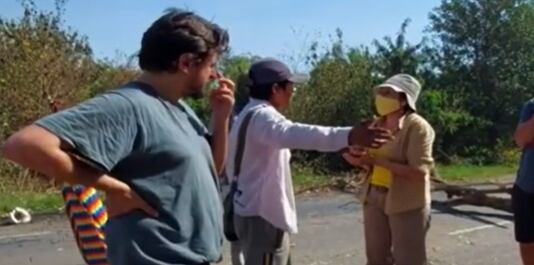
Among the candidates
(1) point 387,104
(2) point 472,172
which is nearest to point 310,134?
(1) point 387,104

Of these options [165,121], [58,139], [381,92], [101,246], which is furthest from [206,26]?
[381,92]

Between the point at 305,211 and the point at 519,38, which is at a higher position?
the point at 519,38

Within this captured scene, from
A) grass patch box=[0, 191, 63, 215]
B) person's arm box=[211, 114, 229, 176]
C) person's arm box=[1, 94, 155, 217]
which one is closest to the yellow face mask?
person's arm box=[211, 114, 229, 176]

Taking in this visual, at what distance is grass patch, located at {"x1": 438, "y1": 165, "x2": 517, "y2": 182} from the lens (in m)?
23.4

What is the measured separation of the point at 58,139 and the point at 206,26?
0.69 meters

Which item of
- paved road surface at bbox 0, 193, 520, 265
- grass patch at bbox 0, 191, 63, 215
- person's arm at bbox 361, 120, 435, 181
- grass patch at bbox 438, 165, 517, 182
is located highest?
person's arm at bbox 361, 120, 435, 181

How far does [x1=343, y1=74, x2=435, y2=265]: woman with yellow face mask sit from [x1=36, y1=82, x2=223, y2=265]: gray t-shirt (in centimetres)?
301

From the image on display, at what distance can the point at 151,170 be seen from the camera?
349cm

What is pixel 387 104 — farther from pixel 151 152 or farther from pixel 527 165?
pixel 151 152

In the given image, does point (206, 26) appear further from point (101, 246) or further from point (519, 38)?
point (519, 38)

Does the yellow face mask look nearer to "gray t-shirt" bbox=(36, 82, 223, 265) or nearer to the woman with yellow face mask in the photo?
the woman with yellow face mask

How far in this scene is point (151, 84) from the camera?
11.9 feet

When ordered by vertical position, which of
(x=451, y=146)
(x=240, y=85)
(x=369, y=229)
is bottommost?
(x=451, y=146)

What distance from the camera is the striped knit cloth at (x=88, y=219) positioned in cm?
444
